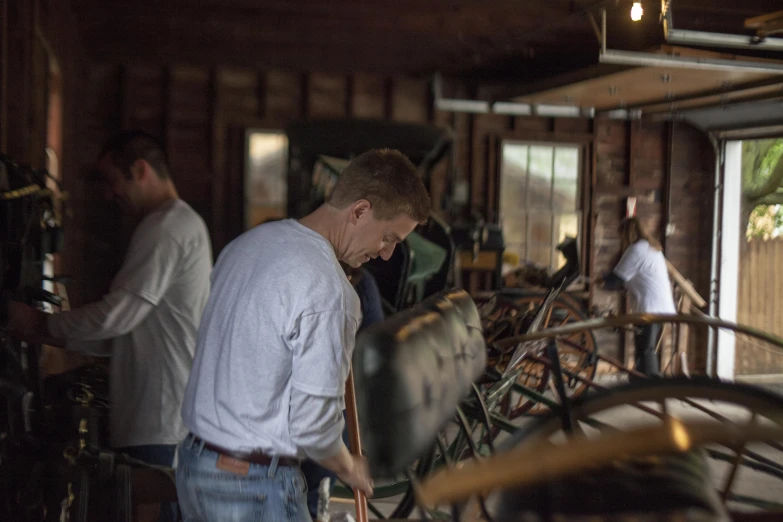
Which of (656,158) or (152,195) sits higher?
(656,158)

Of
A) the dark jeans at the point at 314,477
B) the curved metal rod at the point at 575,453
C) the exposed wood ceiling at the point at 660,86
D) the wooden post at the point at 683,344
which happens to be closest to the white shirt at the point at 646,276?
the exposed wood ceiling at the point at 660,86

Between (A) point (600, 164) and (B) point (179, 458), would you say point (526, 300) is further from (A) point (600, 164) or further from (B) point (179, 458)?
(B) point (179, 458)

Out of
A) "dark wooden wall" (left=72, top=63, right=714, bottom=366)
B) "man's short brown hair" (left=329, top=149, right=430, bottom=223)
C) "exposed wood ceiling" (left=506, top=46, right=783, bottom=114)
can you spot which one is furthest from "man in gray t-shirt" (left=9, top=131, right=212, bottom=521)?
"dark wooden wall" (left=72, top=63, right=714, bottom=366)

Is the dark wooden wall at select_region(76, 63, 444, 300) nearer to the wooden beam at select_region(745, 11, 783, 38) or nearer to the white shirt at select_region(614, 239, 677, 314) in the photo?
the white shirt at select_region(614, 239, 677, 314)

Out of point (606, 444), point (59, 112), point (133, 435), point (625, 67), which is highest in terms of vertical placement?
point (625, 67)

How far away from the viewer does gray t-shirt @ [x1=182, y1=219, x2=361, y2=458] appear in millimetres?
1802

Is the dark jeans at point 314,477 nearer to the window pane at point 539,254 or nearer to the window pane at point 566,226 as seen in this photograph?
the window pane at point 539,254

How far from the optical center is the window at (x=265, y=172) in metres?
8.23

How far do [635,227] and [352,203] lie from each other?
5.70 meters

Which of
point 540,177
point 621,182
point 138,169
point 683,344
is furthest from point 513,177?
point 138,169

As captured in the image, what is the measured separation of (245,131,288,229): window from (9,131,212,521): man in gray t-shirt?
5365 millimetres

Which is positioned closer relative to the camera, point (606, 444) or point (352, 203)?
point (606, 444)

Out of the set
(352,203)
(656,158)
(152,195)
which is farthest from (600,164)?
(352,203)

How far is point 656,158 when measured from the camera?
9570 mm
